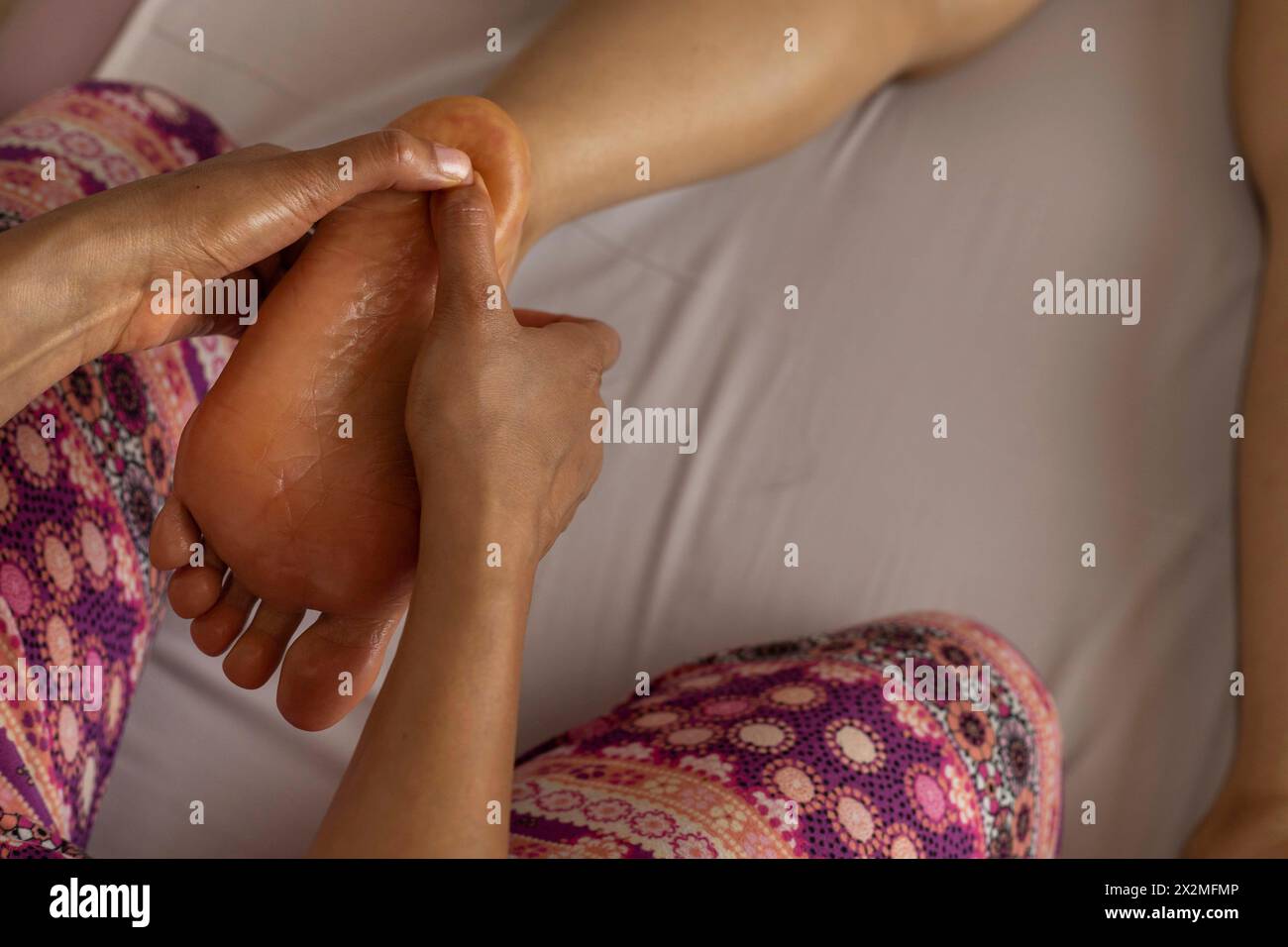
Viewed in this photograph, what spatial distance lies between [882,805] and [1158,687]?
1.11 feet

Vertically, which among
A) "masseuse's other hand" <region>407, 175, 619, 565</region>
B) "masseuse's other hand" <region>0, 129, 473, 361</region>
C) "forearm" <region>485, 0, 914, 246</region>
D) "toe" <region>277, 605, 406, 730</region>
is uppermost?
"forearm" <region>485, 0, 914, 246</region>

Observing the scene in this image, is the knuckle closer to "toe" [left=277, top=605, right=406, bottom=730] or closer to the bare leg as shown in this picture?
"toe" [left=277, top=605, right=406, bottom=730]

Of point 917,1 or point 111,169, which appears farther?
point 917,1

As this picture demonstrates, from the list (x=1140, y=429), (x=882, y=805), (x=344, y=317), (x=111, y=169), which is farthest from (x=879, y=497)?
(x=111, y=169)

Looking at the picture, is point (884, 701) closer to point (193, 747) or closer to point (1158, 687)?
point (1158, 687)

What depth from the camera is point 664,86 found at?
0.84 m

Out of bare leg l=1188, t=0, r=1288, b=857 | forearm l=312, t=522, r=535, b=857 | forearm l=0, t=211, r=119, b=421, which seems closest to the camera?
forearm l=312, t=522, r=535, b=857

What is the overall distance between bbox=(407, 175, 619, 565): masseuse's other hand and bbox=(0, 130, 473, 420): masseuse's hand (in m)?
0.05

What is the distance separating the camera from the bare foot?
1.96 ft

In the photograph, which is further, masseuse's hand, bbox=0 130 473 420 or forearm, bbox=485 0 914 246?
forearm, bbox=485 0 914 246

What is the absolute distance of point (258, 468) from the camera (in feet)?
1.94

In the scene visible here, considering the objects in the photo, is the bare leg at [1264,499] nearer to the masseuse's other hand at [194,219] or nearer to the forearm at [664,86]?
the forearm at [664,86]

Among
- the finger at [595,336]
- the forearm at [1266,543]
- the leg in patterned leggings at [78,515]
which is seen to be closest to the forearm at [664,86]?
the finger at [595,336]

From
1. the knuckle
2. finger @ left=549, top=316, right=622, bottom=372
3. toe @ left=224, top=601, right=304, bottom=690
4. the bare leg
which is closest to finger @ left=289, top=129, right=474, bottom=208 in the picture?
the knuckle
